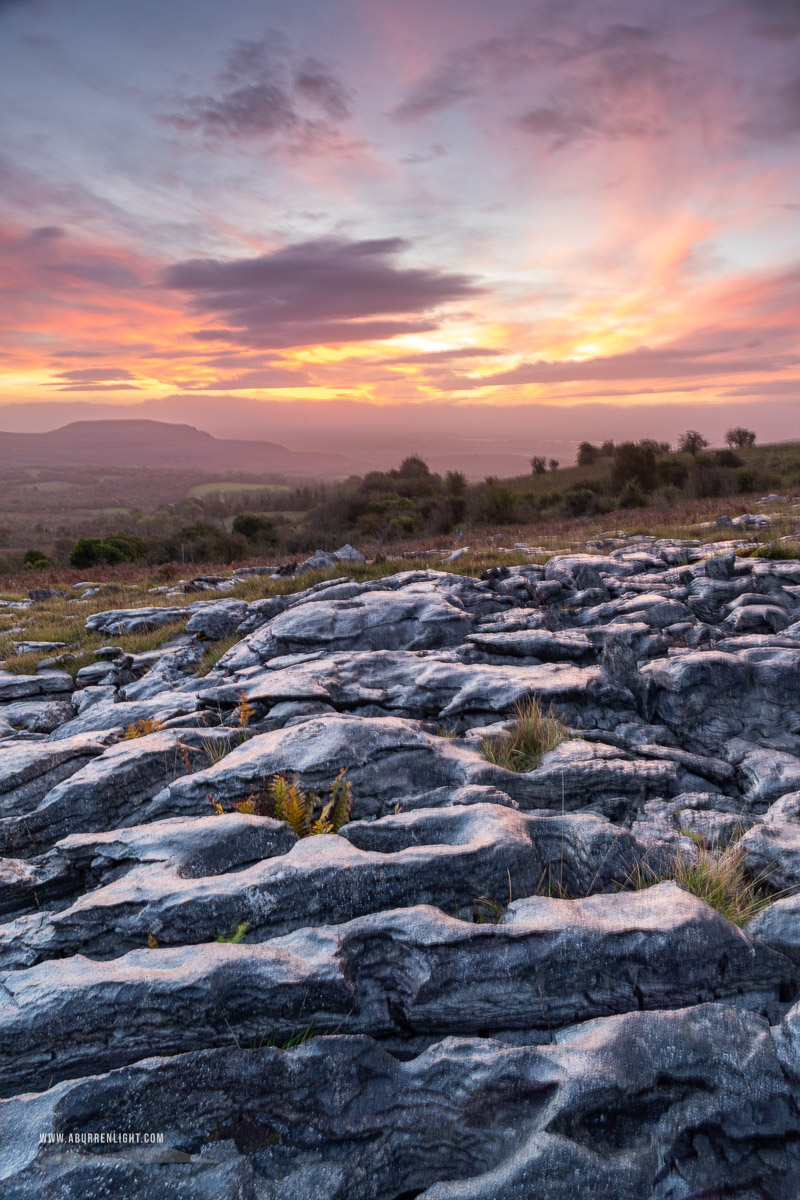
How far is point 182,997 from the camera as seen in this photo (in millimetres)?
3873

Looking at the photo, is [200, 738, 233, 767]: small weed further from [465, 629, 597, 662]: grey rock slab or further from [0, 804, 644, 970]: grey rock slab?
[465, 629, 597, 662]: grey rock slab

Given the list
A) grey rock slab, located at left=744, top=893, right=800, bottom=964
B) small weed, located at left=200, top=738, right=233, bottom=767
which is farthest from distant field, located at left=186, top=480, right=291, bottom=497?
grey rock slab, located at left=744, top=893, right=800, bottom=964

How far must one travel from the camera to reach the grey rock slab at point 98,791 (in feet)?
22.1

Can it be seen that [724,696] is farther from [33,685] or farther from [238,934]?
[33,685]

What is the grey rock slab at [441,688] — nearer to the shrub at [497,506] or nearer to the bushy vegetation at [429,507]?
the bushy vegetation at [429,507]

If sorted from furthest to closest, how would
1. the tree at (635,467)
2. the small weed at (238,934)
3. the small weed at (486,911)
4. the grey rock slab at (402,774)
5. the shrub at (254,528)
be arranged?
the tree at (635,467)
the shrub at (254,528)
the grey rock slab at (402,774)
the small weed at (486,911)
the small weed at (238,934)

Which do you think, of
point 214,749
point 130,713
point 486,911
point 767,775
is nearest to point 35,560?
point 130,713

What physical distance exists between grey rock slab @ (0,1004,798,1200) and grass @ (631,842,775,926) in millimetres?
1207

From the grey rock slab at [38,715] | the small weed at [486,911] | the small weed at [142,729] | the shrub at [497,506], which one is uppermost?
the shrub at [497,506]

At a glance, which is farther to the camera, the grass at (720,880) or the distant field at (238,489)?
the distant field at (238,489)

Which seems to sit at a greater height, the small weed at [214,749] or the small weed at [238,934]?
the small weed at [214,749]

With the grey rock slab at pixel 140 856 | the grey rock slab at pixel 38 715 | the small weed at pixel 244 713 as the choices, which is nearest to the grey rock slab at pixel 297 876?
the grey rock slab at pixel 140 856

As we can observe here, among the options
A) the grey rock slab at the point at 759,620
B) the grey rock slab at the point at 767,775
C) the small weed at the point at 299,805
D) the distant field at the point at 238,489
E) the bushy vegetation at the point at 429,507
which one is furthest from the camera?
the distant field at the point at 238,489

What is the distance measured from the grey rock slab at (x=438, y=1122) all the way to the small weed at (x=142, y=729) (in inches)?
225
